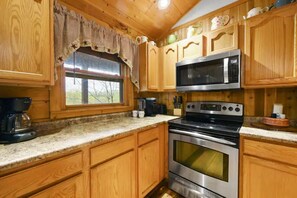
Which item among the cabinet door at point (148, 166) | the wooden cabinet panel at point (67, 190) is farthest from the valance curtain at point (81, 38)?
the cabinet door at point (148, 166)

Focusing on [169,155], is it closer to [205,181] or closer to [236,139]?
[205,181]

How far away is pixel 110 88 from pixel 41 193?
1460mm

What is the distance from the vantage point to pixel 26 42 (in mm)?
990

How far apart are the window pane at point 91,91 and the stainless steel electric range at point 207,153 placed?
3.08 ft

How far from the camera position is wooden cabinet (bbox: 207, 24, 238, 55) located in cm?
162

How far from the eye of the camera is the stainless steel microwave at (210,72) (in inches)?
61.0

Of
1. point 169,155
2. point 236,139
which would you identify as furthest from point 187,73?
point 169,155

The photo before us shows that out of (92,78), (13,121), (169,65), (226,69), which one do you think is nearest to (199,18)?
(169,65)

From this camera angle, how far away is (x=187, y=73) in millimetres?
1953

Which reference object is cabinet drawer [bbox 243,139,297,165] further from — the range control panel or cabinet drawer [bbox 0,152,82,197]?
cabinet drawer [bbox 0,152,82,197]

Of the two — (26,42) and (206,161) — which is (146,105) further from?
(26,42)

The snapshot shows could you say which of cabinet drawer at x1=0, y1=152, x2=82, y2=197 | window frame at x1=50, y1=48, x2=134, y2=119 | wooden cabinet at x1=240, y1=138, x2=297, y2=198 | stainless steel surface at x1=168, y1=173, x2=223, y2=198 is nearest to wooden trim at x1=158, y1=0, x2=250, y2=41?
window frame at x1=50, y1=48, x2=134, y2=119

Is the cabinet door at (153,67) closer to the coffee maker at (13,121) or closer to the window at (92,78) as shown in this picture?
the window at (92,78)

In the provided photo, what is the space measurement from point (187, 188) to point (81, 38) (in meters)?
2.05
